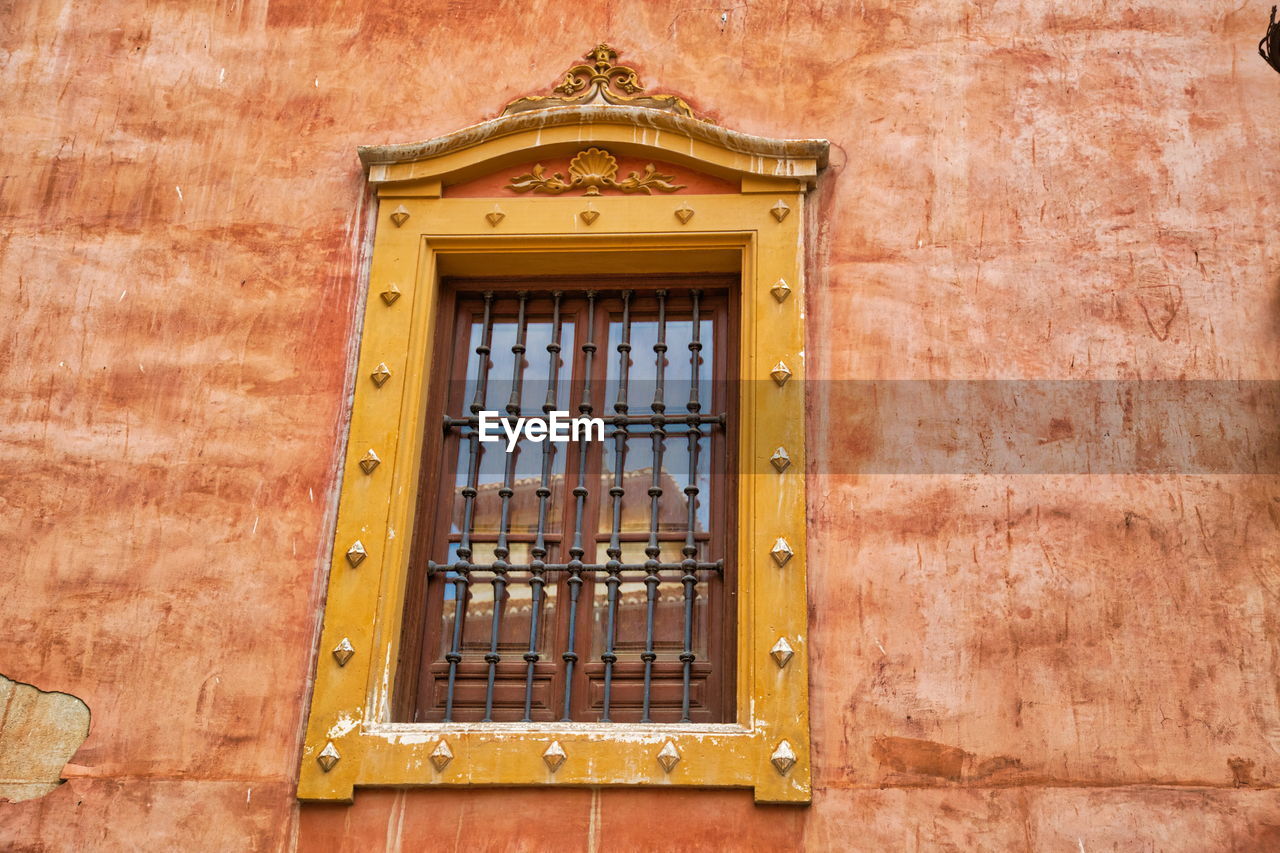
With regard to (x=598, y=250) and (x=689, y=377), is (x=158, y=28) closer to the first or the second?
(x=598, y=250)

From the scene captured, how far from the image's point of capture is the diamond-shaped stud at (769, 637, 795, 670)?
503 cm

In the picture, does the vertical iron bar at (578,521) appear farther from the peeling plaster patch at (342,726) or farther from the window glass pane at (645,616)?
the peeling plaster patch at (342,726)

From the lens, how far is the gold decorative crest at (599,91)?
20.0ft

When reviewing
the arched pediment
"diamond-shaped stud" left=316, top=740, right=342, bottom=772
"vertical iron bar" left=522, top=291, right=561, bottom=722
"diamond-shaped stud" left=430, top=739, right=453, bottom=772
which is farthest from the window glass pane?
the arched pediment

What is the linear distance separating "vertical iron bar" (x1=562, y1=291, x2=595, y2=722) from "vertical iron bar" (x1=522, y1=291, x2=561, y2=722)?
0.31 feet

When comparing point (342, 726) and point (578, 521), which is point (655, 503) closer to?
point (578, 521)

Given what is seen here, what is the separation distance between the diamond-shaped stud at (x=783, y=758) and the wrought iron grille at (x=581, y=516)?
0.36 metres

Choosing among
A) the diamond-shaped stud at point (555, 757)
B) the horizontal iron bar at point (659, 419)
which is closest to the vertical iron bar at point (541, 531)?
the horizontal iron bar at point (659, 419)

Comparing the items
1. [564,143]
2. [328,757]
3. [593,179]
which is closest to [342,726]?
[328,757]

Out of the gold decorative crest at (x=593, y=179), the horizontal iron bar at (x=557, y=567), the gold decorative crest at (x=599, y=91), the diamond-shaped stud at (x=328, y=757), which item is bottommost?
the diamond-shaped stud at (x=328, y=757)

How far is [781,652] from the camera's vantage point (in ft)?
16.5

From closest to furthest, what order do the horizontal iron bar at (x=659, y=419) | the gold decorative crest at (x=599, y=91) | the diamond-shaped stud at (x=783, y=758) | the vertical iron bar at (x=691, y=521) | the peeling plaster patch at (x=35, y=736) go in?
the diamond-shaped stud at (x=783, y=758) < the peeling plaster patch at (x=35, y=736) < the vertical iron bar at (x=691, y=521) < the horizontal iron bar at (x=659, y=419) < the gold decorative crest at (x=599, y=91)

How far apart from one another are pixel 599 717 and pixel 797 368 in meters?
1.33

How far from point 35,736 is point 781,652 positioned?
236 centimetres
